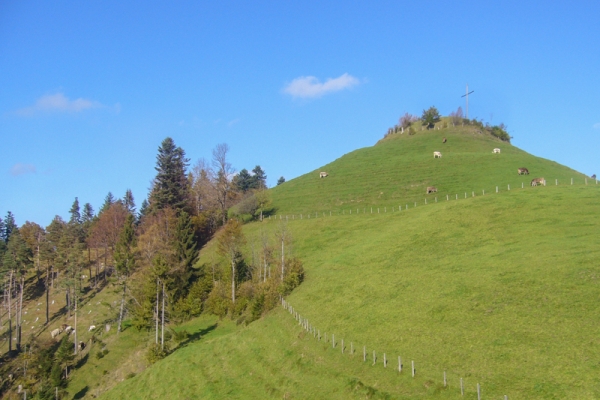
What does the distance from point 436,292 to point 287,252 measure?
35.8 metres

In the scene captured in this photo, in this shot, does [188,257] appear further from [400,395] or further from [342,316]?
[400,395]

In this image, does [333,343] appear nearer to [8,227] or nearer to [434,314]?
[434,314]

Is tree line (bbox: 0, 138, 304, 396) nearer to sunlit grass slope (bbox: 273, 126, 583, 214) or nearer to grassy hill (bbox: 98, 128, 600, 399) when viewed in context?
grassy hill (bbox: 98, 128, 600, 399)

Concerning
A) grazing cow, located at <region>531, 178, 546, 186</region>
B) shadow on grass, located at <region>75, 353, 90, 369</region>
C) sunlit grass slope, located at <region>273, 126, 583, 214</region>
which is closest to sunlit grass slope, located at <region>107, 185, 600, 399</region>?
Answer: grazing cow, located at <region>531, 178, 546, 186</region>

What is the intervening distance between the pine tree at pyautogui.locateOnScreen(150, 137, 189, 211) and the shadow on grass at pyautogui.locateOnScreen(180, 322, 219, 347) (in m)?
42.2

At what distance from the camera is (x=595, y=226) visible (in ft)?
172

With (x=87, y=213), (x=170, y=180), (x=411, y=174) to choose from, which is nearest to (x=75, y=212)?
(x=87, y=213)

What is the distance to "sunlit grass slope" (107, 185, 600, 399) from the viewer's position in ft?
93.2

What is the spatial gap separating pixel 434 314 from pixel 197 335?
34.3m

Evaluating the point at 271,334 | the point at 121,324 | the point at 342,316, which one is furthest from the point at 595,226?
the point at 121,324

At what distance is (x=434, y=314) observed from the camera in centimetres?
3794

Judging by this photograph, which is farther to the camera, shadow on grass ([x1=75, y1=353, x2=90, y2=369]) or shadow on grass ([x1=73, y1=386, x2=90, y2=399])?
shadow on grass ([x1=75, y1=353, x2=90, y2=369])

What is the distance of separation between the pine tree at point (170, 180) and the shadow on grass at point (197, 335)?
138 feet

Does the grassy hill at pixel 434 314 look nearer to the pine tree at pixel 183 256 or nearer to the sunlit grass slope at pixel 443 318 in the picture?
the sunlit grass slope at pixel 443 318
